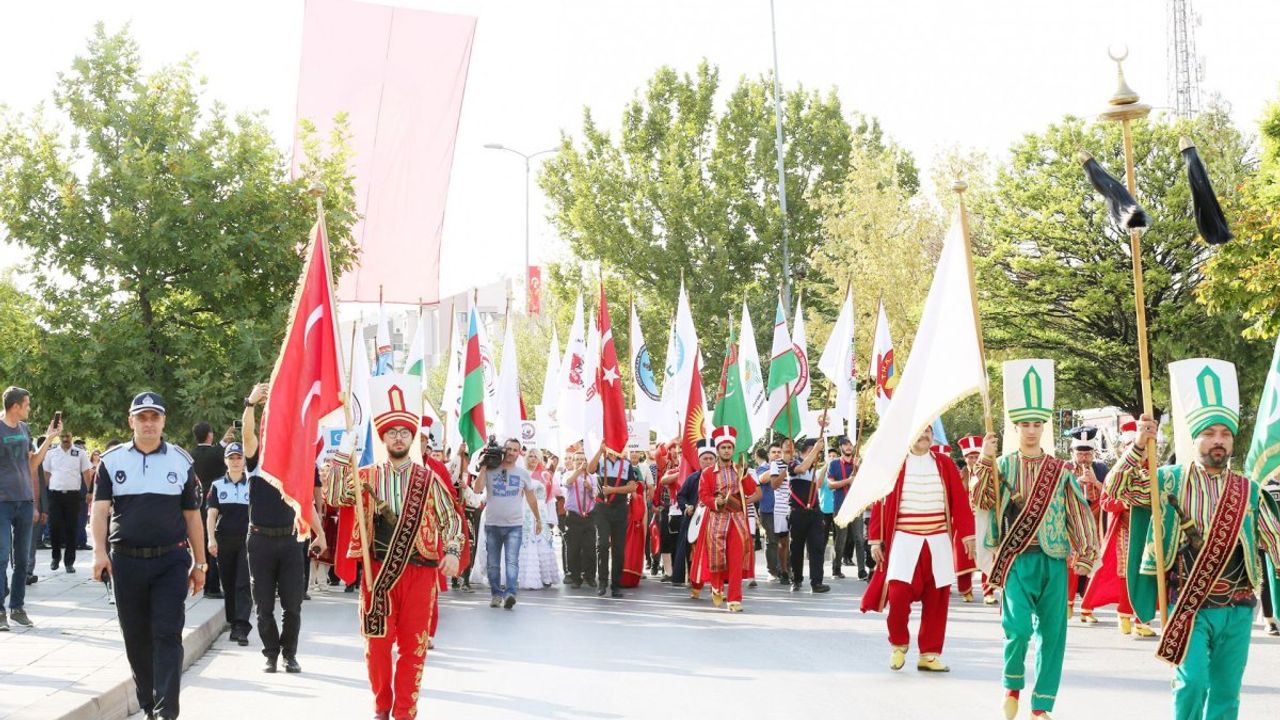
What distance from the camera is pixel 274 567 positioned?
1189 centimetres

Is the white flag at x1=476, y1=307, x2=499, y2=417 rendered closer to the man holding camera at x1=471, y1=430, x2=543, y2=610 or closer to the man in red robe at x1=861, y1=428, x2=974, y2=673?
the man holding camera at x1=471, y1=430, x2=543, y2=610

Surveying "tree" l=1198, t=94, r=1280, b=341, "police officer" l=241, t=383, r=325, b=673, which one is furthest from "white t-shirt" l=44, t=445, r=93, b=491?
"tree" l=1198, t=94, r=1280, b=341

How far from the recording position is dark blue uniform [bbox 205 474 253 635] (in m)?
13.4

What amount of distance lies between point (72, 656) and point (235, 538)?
8.17 feet

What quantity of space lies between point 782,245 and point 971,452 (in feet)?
108

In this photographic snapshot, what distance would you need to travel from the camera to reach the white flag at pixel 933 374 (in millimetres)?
9180

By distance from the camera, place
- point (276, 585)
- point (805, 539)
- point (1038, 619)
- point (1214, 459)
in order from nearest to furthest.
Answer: point (1214, 459)
point (1038, 619)
point (276, 585)
point (805, 539)

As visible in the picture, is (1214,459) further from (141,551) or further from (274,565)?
(274,565)

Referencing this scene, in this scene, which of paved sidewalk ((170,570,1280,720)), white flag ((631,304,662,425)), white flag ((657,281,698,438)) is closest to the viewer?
paved sidewalk ((170,570,1280,720))

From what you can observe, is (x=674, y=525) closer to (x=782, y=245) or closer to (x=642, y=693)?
(x=642, y=693)

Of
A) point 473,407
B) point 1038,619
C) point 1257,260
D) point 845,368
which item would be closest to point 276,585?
point 1038,619

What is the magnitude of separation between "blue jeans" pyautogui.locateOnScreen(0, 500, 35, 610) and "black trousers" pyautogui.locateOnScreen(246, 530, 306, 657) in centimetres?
227

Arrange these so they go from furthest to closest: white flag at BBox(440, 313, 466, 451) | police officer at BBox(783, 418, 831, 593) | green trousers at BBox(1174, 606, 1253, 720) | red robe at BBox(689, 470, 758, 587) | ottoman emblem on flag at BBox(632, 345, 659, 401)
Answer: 1. ottoman emblem on flag at BBox(632, 345, 659, 401)
2. white flag at BBox(440, 313, 466, 451)
3. police officer at BBox(783, 418, 831, 593)
4. red robe at BBox(689, 470, 758, 587)
5. green trousers at BBox(1174, 606, 1253, 720)

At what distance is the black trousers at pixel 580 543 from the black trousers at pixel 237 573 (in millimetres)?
6765
